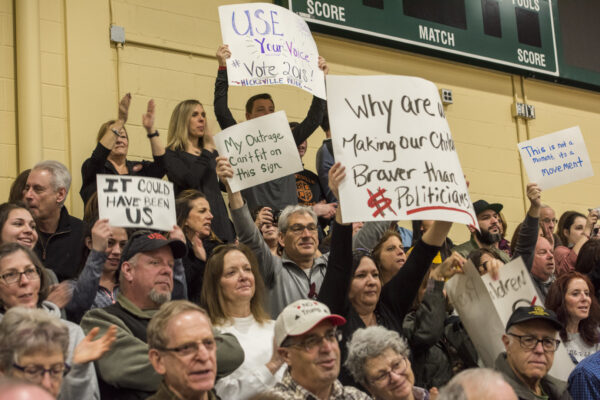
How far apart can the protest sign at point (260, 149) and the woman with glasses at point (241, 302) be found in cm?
92

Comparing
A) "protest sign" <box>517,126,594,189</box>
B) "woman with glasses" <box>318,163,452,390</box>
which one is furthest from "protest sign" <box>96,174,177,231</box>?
"protest sign" <box>517,126,594,189</box>

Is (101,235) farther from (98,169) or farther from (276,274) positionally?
(98,169)

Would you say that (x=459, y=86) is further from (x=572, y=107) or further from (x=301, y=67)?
(x=301, y=67)

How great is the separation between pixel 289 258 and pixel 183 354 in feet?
5.49

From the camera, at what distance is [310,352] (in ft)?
11.4

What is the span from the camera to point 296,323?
351cm

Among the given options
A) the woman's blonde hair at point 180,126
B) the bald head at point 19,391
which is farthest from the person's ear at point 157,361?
the woman's blonde hair at point 180,126

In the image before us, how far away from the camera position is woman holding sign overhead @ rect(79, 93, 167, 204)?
18.6 feet

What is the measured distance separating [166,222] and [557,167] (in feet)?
9.85

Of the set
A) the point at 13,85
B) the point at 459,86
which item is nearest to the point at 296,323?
the point at 13,85

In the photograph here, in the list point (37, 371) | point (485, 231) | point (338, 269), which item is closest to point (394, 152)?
point (338, 269)

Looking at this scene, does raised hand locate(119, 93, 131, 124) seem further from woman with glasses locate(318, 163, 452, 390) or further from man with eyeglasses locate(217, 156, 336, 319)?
woman with glasses locate(318, 163, 452, 390)

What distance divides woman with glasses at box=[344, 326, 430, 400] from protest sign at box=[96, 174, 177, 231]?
3.85ft

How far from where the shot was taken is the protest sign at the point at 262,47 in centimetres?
552
